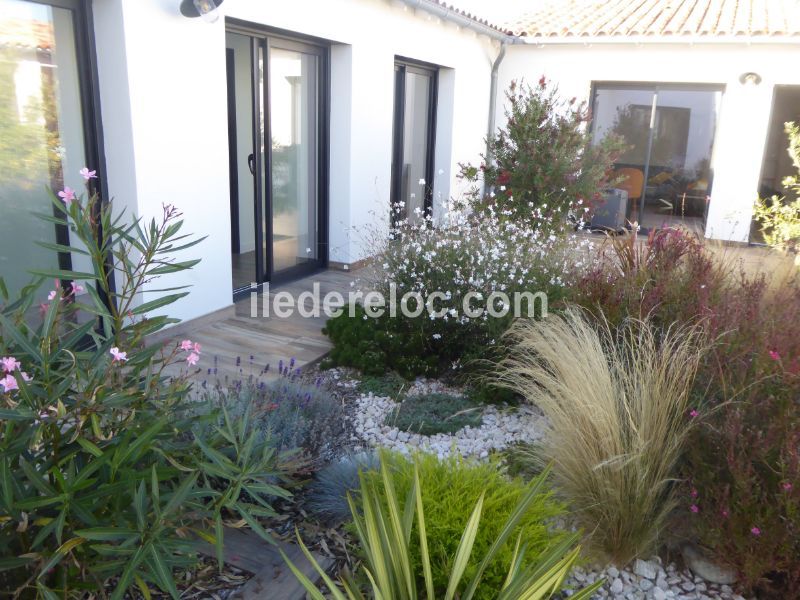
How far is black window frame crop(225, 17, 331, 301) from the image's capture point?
5.68 m

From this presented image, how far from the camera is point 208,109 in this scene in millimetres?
4824

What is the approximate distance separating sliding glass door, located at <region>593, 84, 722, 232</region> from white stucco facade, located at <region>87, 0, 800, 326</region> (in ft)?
1.26

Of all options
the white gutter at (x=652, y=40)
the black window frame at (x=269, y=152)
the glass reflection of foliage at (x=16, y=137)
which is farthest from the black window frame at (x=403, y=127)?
the glass reflection of foliage at (x=16, y=137)

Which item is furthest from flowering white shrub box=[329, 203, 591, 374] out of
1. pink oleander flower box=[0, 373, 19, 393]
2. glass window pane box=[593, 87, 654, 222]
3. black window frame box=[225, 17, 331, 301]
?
glass window pane box=[593, 87, 654, 222]

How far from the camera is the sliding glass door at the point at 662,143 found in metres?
10.3

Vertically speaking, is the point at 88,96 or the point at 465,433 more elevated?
the point at 88,96

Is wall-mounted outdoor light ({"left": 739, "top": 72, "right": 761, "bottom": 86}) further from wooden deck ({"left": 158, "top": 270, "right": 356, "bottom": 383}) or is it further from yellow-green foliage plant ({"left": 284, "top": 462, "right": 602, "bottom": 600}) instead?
yellow-green foliage plant ({"left": 284, "top": 462, "right": 602, "bottom": 600})

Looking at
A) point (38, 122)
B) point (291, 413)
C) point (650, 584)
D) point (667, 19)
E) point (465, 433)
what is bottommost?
point (650, 584)

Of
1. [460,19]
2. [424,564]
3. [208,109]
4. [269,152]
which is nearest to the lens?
[424,564]

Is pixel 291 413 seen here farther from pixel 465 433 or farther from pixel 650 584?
pixel 650 584

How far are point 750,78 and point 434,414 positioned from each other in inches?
332

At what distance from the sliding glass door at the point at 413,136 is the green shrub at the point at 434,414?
175 inches

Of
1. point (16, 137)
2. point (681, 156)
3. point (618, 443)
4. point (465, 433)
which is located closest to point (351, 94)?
point (16, 137)

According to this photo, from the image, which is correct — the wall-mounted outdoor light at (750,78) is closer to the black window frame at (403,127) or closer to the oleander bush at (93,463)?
the black window frame at (403,127)
